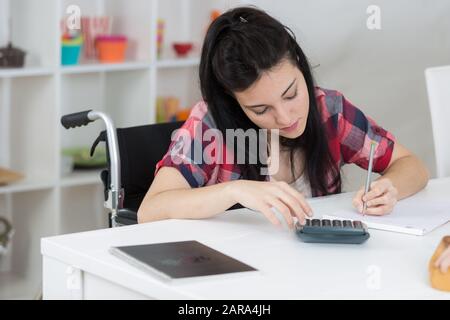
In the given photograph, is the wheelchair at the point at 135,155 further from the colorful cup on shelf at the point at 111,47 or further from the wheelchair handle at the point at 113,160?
the colorful cup on shelf at the point at 111,47

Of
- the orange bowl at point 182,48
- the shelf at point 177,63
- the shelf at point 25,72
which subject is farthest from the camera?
the orange bowl at point 182,48

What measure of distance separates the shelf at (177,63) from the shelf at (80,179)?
0.50 metres

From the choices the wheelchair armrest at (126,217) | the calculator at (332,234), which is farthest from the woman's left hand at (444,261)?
Answer: the wheelchair armrest at (126,217)

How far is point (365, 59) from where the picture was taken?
351 cm

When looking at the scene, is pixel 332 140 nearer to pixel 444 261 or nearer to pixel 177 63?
pixel 444 261

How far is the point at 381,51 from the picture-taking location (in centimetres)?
351

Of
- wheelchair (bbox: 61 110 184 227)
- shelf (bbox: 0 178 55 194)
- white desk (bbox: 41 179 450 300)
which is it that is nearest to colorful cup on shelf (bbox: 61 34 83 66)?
shelf (bbox: 0 178 55 194)

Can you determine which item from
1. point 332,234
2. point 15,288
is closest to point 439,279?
point 332,234

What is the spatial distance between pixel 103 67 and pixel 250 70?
161 cm

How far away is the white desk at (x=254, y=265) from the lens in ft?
4.24

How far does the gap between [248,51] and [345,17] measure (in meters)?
1.69
